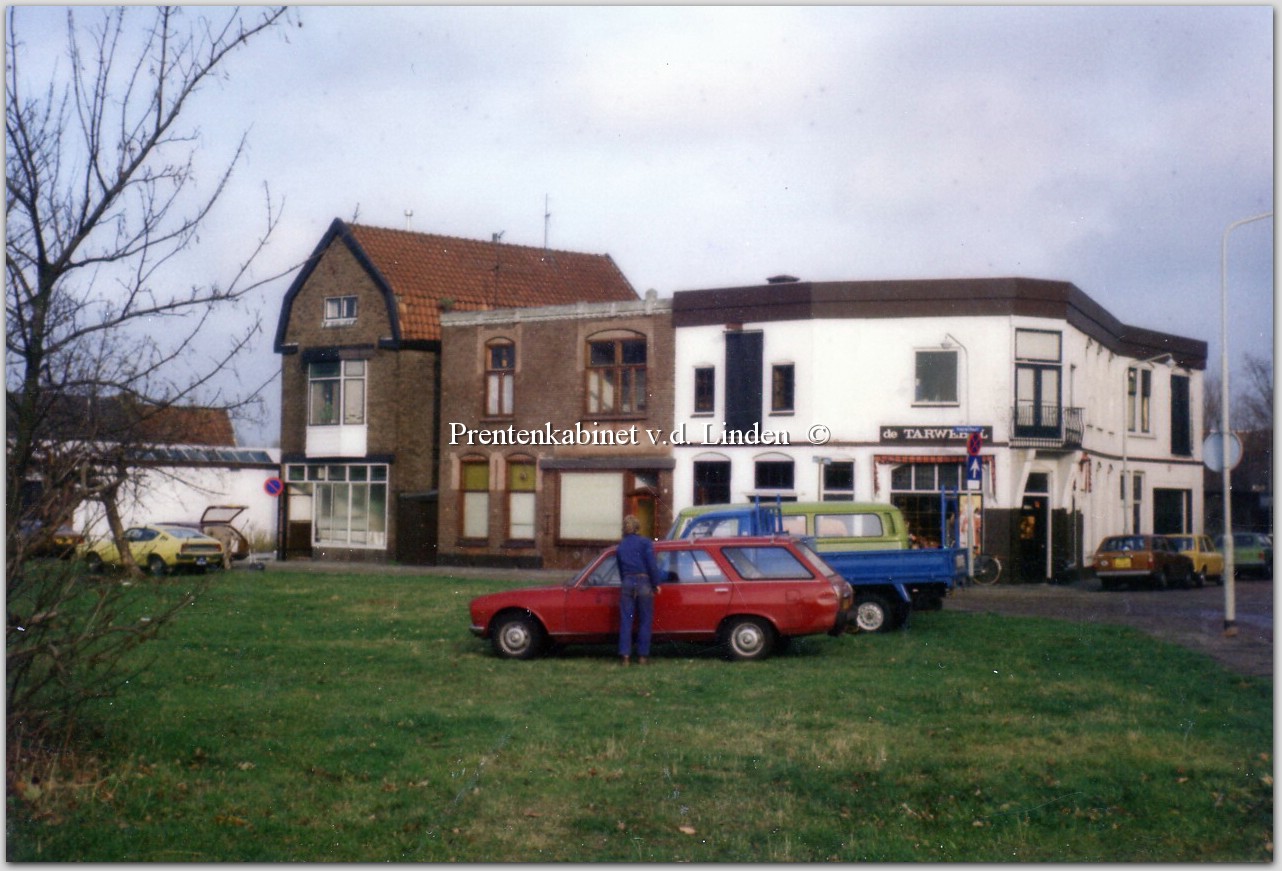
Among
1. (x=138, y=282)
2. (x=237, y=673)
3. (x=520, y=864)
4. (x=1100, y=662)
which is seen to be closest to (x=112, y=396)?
(x=138, y=282)

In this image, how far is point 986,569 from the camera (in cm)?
3195

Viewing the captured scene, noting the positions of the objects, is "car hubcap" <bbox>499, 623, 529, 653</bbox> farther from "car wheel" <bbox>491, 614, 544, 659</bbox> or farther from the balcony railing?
Result: the balcony railing

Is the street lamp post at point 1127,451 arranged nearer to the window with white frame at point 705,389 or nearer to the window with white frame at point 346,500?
the window with white frame at point 705,389

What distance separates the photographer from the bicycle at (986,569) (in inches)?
1240

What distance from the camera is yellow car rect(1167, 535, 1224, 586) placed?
33.2 meters

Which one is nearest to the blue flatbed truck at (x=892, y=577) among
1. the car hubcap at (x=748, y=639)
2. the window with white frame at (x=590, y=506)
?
the car hubcap at (x=748, y=639)

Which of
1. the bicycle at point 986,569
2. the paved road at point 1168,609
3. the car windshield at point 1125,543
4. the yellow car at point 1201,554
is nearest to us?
the paved road at point 1168,609

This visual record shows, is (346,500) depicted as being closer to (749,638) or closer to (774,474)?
(774,474)

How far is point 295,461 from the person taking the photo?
45.2 m

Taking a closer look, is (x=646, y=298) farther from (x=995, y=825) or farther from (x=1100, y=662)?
(x=995, y=825)

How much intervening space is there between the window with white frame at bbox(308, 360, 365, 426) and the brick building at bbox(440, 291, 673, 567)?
352 centimetres

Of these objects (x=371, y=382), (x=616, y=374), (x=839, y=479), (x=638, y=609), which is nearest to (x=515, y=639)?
(x=638, y=609)

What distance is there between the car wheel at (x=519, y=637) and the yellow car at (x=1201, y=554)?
69.1 feet

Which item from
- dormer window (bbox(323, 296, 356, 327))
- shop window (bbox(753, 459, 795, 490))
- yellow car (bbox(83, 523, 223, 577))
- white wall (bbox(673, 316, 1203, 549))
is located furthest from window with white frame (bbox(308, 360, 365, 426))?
shop window (bbox(753, 459, 795, 490))
